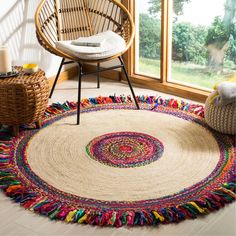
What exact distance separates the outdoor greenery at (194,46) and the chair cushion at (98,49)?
44 centimetres

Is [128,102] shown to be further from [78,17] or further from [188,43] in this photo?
[78,17]

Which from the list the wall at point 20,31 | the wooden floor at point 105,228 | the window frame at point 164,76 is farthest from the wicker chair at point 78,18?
the wooden floor at point 105,228

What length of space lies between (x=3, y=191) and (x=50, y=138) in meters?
0.52

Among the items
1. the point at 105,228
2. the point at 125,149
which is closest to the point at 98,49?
the point at 125,149

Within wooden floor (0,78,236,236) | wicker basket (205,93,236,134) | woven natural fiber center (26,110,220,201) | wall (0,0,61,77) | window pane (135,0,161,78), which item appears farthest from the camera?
window pane (135,0,161,78)

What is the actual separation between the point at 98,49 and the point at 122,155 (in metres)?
0.70

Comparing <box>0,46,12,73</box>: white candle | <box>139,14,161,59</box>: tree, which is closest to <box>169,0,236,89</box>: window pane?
<box>139,14,161,59</box>: tree

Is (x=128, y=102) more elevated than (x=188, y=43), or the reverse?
(x=188, y=43)

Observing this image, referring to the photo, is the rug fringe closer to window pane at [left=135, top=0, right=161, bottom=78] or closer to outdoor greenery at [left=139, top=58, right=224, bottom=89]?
outdoor greenery at [left=139, top=58, right=224, bottom=89]

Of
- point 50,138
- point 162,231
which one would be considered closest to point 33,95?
point 50,138

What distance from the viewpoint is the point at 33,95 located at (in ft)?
7.60

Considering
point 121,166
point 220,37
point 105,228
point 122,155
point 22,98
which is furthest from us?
point 220,37

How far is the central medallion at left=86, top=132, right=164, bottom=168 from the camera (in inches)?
83.1

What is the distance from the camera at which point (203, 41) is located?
111 inches
